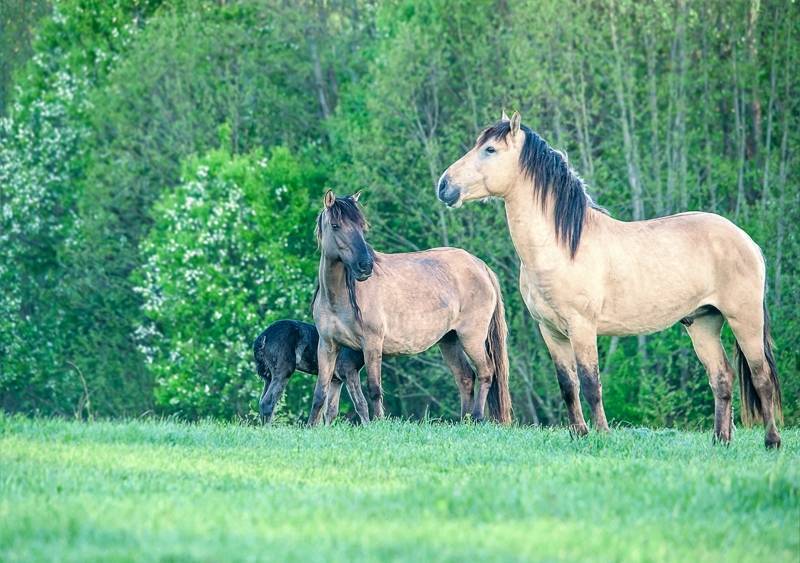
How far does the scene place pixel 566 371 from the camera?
12.8m

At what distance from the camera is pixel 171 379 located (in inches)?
1396

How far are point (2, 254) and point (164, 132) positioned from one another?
677 centimetres

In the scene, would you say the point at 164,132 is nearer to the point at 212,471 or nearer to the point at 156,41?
the point at 156,41

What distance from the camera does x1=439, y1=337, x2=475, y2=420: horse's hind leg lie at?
689 inches

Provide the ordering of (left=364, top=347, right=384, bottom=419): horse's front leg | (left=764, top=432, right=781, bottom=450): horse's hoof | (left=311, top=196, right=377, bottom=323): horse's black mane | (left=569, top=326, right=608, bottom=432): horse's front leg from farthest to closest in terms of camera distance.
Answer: (left=364, top=347, right=384, bottom=419): horse's front leg, (left=311, top=196, right=377, bottom=323): horse's black mane, (left=569, top=326, right=608, bottom=432): horse's front leg, (left=764, top=432, right=781, bottom=450): horse's hoof

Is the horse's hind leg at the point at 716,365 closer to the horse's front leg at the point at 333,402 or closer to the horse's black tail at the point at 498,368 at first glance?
the horse's black tail at the point at 498,368

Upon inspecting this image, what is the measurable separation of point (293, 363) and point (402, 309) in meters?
1.76

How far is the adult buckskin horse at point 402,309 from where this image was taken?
15211 millimetres

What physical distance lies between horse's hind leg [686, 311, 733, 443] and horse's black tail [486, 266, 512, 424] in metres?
4.03

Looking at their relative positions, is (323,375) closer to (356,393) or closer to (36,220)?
(356,393)

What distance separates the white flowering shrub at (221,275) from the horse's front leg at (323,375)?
19.7 meters

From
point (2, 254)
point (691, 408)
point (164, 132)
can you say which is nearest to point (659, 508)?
point (691, 408)

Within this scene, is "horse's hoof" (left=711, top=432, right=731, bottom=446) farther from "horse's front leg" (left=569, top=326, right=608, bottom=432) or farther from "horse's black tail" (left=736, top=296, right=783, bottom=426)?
"horse's front leg" (left=569, top=326, right=608, bottom=432)

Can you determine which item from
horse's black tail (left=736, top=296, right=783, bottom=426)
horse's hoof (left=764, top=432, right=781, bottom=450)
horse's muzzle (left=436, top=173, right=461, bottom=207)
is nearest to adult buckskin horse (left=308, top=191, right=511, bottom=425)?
horse's muzzle (left=436, top=173, right=461, bottom=207)
